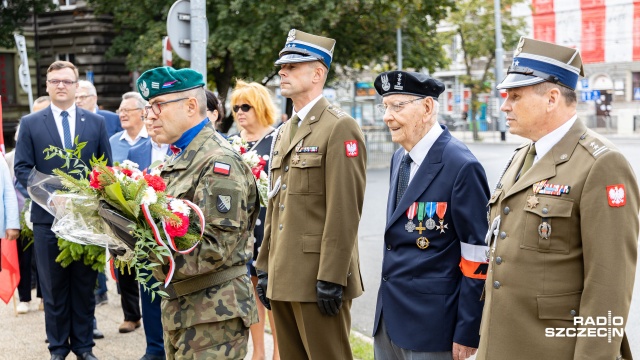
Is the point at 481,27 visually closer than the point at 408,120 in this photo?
No

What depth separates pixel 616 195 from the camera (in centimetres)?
284

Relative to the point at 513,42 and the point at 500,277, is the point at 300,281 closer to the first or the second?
the point at 500,277

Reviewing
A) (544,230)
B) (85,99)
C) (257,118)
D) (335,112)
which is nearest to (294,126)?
(335,112)

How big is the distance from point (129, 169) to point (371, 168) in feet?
77.7

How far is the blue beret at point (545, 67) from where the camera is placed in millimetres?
3119

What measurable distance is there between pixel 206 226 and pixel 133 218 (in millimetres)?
331

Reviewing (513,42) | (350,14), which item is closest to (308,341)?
(350,14)

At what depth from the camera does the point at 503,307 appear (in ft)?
10.2

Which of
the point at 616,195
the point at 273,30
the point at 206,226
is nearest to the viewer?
the point at 616,195

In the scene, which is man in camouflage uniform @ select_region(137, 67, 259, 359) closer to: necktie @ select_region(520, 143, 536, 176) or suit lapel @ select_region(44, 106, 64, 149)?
necktie @ select_region(520, 143, 536, 176)

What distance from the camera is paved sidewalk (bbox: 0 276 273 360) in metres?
6.84

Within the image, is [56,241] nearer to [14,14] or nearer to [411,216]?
[411,216]

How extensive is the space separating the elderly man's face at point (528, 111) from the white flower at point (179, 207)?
1.43 metres

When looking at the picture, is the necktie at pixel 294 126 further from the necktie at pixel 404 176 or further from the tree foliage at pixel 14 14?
the tree foliage at pixel 14 14
